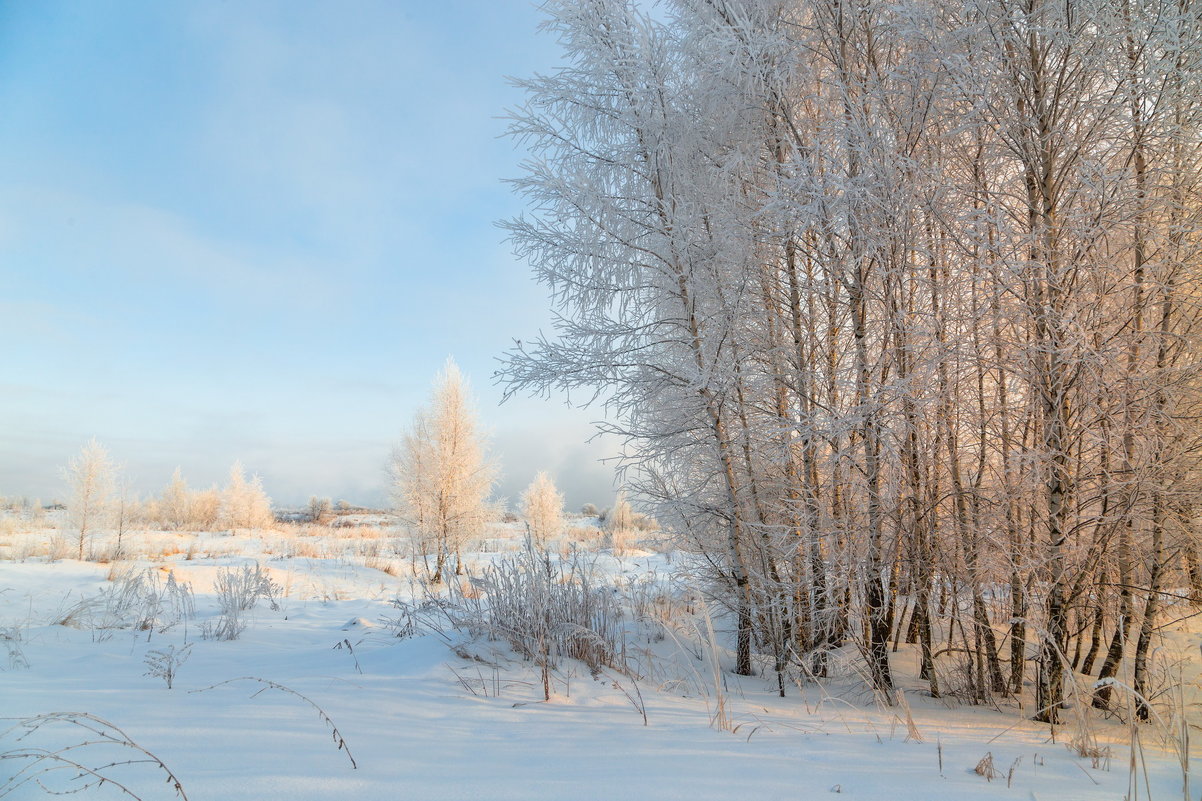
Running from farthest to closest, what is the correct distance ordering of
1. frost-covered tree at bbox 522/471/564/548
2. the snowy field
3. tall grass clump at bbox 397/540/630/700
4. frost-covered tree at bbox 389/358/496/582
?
frost-covered tree at bbox 522/471/564/548, frost-covered tree at bbox 389/358/496/582, tall grass clump at bbox 397/540/630/700, the snowy field

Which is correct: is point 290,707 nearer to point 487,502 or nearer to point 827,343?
point 827,343

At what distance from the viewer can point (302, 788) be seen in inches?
62.9

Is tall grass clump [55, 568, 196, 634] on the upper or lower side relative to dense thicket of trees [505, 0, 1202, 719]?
lower

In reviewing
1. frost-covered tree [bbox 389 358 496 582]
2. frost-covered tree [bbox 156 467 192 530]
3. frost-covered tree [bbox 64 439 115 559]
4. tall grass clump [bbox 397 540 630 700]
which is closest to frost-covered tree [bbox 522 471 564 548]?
frost-covered tree [bbox 389 358 496 582]

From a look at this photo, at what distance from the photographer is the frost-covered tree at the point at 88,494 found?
1680 cm

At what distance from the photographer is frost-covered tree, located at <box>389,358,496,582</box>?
15.6m

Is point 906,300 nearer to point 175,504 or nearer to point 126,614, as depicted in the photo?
point 126,614

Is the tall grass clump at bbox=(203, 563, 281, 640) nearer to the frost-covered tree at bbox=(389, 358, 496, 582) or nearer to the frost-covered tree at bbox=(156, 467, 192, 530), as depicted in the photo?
the frost-covered tree at bbox=(389, 358, 496, 582)

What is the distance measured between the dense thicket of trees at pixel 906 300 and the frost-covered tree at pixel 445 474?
11.4 metres

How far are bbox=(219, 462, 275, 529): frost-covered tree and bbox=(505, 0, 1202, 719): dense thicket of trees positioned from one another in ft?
122

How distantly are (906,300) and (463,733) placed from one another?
4928 mm

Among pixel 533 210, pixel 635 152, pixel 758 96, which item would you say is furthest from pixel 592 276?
pixel 758 96

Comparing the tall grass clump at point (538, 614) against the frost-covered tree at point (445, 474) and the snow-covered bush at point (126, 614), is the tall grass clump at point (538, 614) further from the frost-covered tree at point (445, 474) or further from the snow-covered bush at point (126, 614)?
the frost-covered tree at point (445, 474)

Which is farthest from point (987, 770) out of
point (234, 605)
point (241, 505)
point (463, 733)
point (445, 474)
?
point (241, 505)
